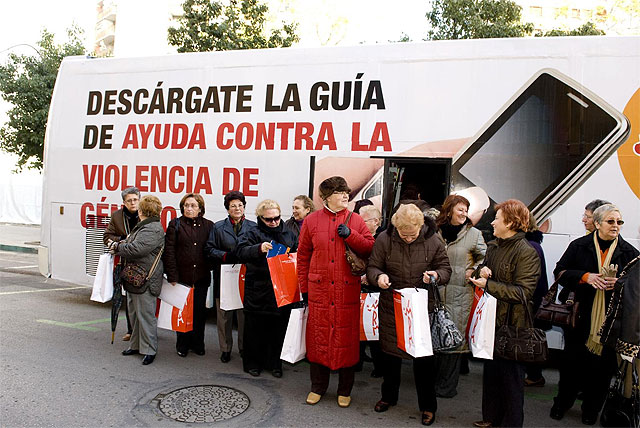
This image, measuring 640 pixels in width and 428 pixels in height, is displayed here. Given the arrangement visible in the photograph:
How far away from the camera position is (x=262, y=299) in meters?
5.00

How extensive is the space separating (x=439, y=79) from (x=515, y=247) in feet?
8.46

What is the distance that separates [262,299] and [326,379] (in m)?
1.03

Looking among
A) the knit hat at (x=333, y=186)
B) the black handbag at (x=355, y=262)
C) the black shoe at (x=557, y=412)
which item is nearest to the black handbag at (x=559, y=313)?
the black shoe at (x=557, y=412)

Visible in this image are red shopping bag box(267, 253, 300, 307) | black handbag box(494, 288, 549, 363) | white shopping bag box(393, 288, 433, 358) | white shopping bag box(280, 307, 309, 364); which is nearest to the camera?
black handbag box(494, 288, 549, 363)

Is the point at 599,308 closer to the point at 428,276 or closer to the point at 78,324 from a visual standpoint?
the point at 428,276

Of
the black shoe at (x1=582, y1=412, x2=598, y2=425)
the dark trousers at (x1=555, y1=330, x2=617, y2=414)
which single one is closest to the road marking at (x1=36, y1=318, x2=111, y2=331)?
the dark trousers at (x1=555, y1=330, x2=617, y2=414)

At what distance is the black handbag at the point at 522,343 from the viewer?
11.7ft

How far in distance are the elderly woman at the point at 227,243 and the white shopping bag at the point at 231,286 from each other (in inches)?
4.1

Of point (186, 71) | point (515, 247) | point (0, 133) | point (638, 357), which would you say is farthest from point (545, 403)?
point (0, 133)

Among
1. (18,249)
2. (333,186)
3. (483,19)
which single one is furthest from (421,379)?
(18,249)

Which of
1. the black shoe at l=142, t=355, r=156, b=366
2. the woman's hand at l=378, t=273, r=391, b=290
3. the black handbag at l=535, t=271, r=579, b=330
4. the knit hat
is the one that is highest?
the knit hat

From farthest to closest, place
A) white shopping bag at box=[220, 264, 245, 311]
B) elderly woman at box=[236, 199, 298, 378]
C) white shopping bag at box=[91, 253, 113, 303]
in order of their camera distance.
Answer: white shopping bag at box=[91, 253, 113, 303], white shopping bag at box=[220, 264, 245, 311], elderly woman at box=[236, 199, 298, 378]

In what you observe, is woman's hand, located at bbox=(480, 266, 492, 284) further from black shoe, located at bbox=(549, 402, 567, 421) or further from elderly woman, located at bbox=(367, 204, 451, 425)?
black shoe, located at bbox=(549, 402, 567, 421)

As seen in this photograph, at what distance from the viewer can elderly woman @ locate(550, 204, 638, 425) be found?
391 centimetres
